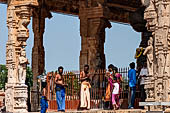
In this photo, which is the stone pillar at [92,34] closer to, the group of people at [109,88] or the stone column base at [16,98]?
the stone column base at [16,98]

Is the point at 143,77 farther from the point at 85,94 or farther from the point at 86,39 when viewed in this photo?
the point at 86,39

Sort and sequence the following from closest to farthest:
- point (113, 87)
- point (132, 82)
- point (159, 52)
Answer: point (159, 52) → point (132, 82) → point (113, 87)

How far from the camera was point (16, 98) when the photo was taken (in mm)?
17953

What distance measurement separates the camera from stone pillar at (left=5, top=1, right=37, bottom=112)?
58.9 feet

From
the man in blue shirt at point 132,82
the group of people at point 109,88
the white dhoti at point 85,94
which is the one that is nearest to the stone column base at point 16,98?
the group of people at point 109,88

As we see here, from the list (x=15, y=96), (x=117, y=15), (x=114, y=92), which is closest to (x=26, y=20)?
(x=15, y=96)

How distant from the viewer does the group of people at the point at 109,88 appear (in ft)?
52.8

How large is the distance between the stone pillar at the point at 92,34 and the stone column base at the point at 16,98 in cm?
347

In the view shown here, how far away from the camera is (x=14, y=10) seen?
18438 mm

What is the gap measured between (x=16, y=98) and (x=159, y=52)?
521 cm

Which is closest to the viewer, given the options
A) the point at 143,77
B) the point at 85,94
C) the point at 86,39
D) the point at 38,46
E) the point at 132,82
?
the point at 143,77

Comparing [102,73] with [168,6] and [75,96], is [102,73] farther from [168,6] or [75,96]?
[168,6]

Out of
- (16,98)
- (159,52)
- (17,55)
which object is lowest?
(16,98)

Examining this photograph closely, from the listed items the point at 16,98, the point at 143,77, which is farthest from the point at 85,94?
the point at 16,98
